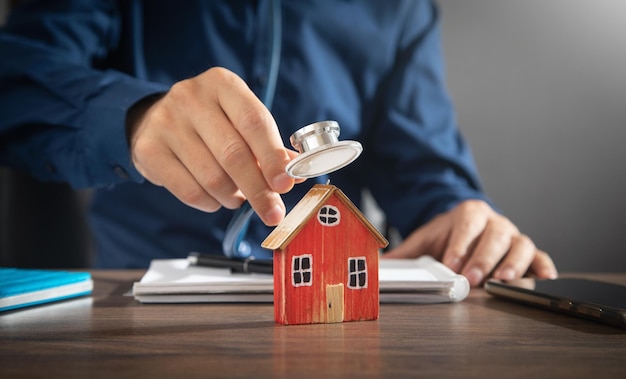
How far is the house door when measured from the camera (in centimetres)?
49

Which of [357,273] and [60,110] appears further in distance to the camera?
[60,110]

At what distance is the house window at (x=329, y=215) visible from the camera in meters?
0.50

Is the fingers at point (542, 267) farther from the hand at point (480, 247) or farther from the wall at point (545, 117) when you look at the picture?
the wall at point (545, 117)

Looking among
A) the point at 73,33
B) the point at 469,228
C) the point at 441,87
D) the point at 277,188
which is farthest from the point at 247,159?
the point at 441,87

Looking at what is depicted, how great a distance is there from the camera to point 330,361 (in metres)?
0.38

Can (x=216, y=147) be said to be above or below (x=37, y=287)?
above

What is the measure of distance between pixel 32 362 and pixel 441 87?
1.07 meters

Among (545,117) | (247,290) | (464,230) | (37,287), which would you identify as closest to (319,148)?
(247,290)

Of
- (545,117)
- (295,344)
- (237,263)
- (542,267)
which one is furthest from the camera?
(545,117)

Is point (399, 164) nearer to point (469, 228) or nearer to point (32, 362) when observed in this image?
point (469, 228)

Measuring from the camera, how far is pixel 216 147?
0.54 metres

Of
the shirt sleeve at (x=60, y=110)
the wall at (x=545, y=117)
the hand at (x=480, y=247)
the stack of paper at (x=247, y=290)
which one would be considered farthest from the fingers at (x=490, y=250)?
the wall at (x=545, y=117)

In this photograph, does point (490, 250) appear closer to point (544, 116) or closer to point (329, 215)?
point (329, 215)

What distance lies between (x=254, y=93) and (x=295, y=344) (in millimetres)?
455
